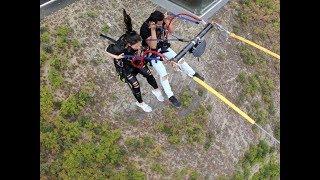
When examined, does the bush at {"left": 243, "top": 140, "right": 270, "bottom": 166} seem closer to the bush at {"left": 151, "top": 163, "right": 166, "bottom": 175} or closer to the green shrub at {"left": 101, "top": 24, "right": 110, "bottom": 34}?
the bush at {"left": 151, "top": 163, "right": 166, "bottom": 175}

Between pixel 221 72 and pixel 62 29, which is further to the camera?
pixel 221 72

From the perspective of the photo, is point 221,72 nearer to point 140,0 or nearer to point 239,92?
point 239,92

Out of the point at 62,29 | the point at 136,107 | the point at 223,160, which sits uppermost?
the point at 62,29

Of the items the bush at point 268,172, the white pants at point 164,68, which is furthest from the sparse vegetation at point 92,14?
the bush at point 268,172

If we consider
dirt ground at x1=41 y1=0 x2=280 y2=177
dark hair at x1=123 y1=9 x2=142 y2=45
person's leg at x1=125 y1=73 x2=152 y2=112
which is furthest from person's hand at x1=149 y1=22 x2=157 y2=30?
dirt ground at x1=41 y1=0 x2=280 y2=177

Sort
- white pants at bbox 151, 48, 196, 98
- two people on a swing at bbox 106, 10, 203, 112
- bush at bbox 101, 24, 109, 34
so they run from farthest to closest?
bush at bbox 101, 24, 109, 34, white pants at bbox 151, 48, 196, 98, two people on a swing at bbox 106, 10, 203, 112

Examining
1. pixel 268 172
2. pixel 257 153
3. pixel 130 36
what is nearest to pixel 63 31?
pixel 130 36

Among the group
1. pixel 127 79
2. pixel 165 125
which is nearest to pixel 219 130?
pixel 165 125

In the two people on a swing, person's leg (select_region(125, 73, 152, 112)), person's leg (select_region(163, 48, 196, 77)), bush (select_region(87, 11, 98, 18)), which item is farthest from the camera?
bush (select_region(87, 11, 98, 18))
